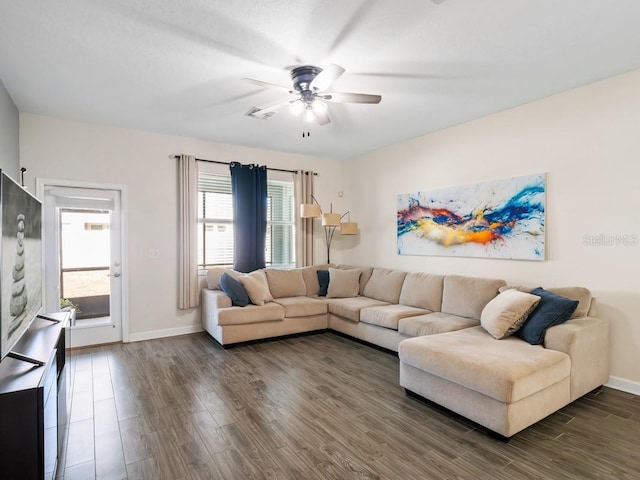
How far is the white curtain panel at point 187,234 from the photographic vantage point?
487cm

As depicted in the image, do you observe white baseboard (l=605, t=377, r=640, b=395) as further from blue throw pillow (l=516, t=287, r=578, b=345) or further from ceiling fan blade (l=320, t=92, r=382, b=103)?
ceiling fan blade (l=320, t=92, r=382, b=103)

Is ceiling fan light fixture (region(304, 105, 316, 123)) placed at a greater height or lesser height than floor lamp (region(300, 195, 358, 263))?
greater

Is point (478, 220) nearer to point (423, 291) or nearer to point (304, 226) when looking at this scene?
point (423, 291)

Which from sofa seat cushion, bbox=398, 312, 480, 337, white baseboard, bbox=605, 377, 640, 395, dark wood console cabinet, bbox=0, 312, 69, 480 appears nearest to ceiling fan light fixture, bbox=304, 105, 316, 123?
sofa seat cushion, bbox=398, 312, 480, 337

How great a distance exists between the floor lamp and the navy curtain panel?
26.5 inches

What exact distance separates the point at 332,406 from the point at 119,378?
2.11 meters

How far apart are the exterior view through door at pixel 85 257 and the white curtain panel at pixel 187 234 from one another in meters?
0.74

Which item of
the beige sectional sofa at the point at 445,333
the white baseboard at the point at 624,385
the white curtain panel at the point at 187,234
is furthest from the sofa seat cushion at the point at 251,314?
the white baseboard at the point at 624,385

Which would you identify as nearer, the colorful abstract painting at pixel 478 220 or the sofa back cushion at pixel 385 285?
the colorful abstract painting at pixel 478 220

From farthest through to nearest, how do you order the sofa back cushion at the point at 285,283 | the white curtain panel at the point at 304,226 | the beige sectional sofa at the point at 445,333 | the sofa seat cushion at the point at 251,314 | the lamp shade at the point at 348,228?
1. the white curtain panel at the point at 304,226
2. the lamp shade at the point at 348,228
3. the sofa back cushion at the point at 285,283
4. the sofa seat cushion at the point at 251,314
5. the beige sectional sofa at the point at 445,333

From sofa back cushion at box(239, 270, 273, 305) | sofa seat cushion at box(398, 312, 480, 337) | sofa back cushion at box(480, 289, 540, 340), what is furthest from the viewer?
sofa back cushion at box(239, 270, 273, 305)

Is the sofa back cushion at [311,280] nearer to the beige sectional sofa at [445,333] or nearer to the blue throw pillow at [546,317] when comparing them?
the beige sectional sofa at [445,333]

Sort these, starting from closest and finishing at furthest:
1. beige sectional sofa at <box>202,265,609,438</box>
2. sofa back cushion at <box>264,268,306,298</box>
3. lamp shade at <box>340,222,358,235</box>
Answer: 1. beige sectional sofa at <box>202,265,609,438</box>
2. sofa back cushion at <box>264,268,306,298</box>
3. lamp shade at <box>340,222,358,235</box>

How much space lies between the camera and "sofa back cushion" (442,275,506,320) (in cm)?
376
